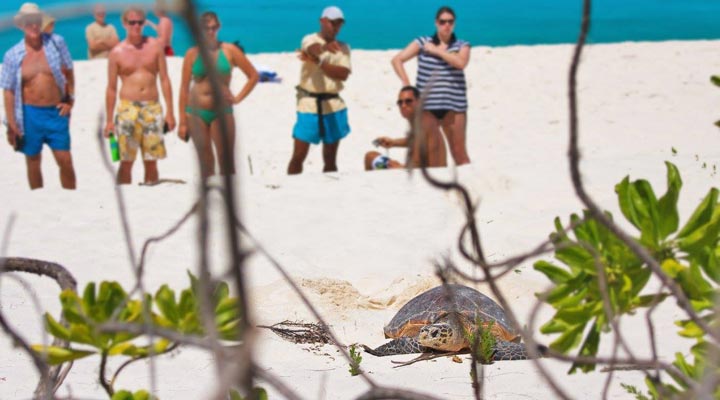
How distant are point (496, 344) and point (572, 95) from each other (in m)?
3.48

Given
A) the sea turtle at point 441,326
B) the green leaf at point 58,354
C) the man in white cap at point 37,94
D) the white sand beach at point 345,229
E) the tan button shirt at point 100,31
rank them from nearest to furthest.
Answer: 1. the green leaf at point 58,354
2. the white sand beach at point 345,229
3. the sea turtle at point 441,326
4. the man in white cap at point 37,94
5. the tan button shirt at point 100,31

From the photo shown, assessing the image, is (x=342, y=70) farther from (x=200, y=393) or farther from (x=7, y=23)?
(x=7, y=23)

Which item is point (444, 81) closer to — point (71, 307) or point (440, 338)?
point (440, 338)

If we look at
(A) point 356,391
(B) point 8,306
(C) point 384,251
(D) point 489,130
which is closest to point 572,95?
(A) point 356,391

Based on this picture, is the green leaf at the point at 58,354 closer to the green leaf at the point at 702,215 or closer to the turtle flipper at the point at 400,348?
the green leaf at the point at 702,215

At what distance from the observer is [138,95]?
7.29 metres

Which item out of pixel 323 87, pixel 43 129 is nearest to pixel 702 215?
pixel 323 87

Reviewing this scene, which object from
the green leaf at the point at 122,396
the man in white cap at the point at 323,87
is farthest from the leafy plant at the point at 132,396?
the man in white cap at the point at 323,87

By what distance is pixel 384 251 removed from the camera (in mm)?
5902

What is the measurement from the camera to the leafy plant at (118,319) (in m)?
1.03

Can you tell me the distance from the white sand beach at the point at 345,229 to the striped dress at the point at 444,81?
0.55 m

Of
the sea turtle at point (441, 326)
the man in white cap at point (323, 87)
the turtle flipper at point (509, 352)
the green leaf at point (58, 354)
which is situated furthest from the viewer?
the man in white cap at point (323, 87)

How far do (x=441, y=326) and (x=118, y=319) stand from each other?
11.3ft

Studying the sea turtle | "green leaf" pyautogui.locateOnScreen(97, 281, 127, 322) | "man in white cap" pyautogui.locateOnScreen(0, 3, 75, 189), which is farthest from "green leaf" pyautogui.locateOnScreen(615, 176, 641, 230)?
"man in white cap" pyautogui.locateOnScreen(0, 3, 75, 189)
